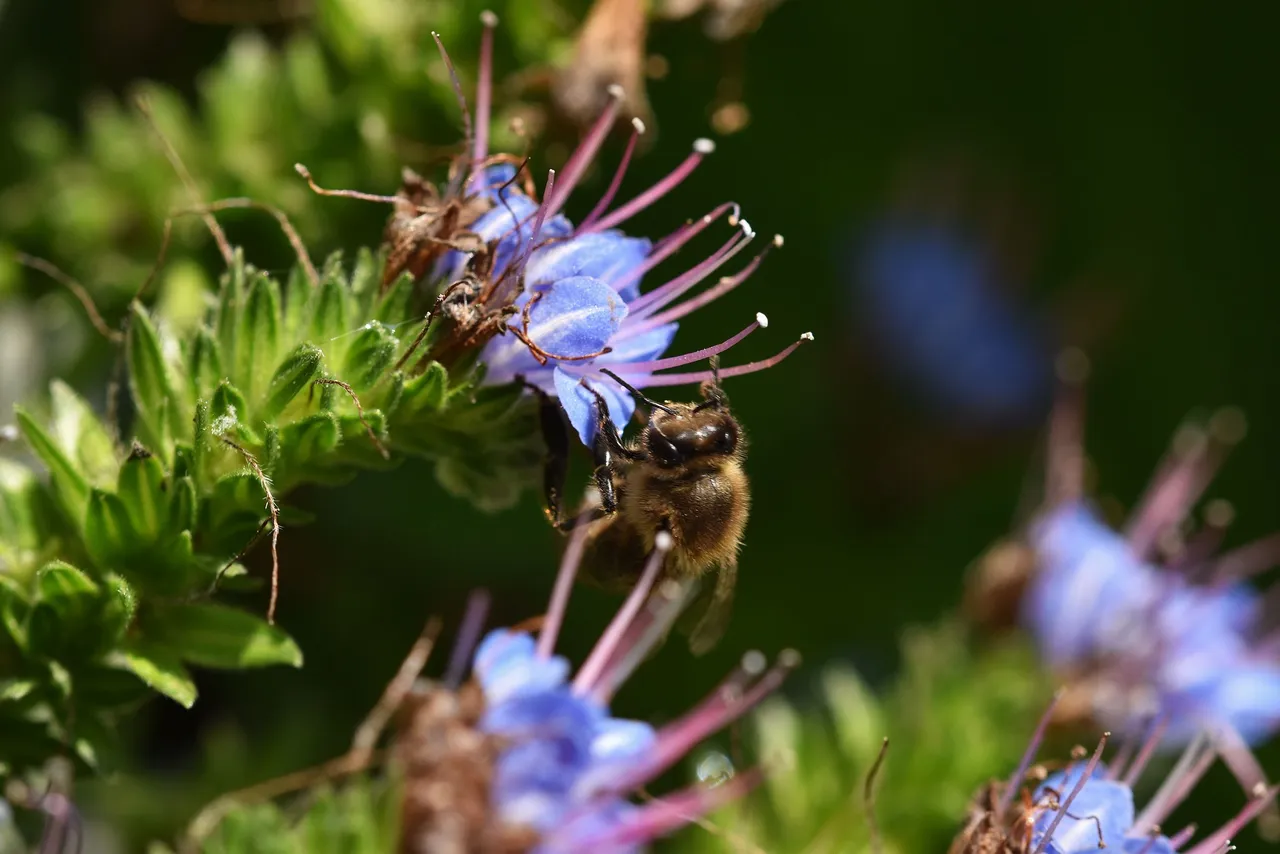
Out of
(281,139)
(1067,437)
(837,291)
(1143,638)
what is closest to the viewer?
(281,139)

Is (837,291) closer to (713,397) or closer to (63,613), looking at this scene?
(713,397)

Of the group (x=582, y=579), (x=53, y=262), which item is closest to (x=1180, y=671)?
(x=582, y=579)

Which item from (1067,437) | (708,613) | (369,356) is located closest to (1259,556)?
(1067,437)

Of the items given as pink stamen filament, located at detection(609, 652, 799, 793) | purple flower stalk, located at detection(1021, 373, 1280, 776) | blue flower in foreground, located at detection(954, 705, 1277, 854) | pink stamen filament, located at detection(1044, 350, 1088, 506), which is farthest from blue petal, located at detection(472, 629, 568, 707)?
pink stamen filament, located at detection(1044, 350, 1088, 506)

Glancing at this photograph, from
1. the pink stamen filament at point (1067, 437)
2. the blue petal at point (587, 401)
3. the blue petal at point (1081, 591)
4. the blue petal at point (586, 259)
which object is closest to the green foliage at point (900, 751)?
the blue petal at point (1081, 591)

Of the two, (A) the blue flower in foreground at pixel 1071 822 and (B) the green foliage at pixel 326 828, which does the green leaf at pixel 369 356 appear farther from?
(A) the blue flower in foreground at pixel 1071 822

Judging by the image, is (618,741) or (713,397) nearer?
(618,741)
